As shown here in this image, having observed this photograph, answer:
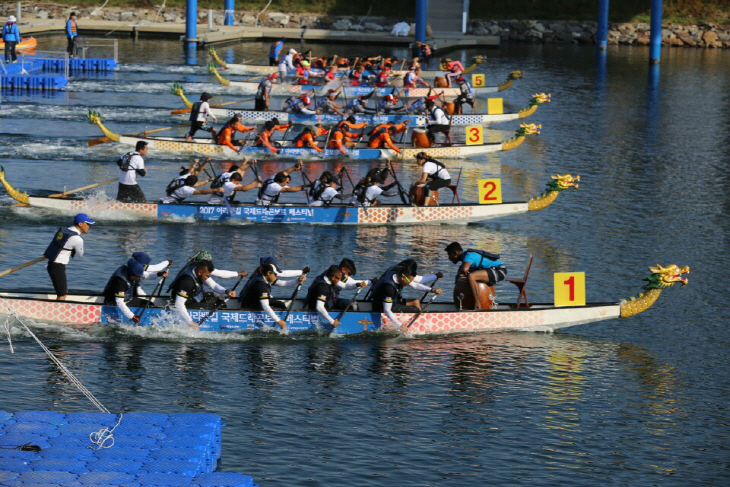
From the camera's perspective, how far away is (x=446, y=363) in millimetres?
23578

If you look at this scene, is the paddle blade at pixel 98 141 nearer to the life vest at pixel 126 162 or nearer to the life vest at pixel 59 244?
the life vest at pixel 126 162

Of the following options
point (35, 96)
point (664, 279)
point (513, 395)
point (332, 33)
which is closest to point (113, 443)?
point (513, 395)

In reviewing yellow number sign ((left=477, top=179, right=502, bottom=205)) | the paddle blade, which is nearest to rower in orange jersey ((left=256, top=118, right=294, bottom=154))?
the paddle blade

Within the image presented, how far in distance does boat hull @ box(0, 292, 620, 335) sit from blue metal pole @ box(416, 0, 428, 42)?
172ft

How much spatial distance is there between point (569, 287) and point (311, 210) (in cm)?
1134

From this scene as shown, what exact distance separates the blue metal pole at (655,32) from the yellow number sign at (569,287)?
54679 millimetres

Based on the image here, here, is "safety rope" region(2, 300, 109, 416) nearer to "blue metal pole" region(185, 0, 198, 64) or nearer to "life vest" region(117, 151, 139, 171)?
"life vest" region(117, 151, 139, 171)

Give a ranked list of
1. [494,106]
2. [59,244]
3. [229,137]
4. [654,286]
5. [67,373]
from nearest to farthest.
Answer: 1. [67,373]
2. [59,244]
3. [654,286]
4. [229,137]
5. [494,106]

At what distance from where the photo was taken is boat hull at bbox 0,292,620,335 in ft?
78.5

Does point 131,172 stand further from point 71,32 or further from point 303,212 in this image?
point 71,32

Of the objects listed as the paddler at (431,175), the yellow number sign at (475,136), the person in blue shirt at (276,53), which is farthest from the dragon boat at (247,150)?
the person in blue shirt at (276,53)

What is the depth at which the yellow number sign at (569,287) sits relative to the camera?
82.4 feet

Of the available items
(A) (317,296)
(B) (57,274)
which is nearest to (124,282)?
(B) (57,274)

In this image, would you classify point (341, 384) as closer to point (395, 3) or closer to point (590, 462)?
point (590, 462)
